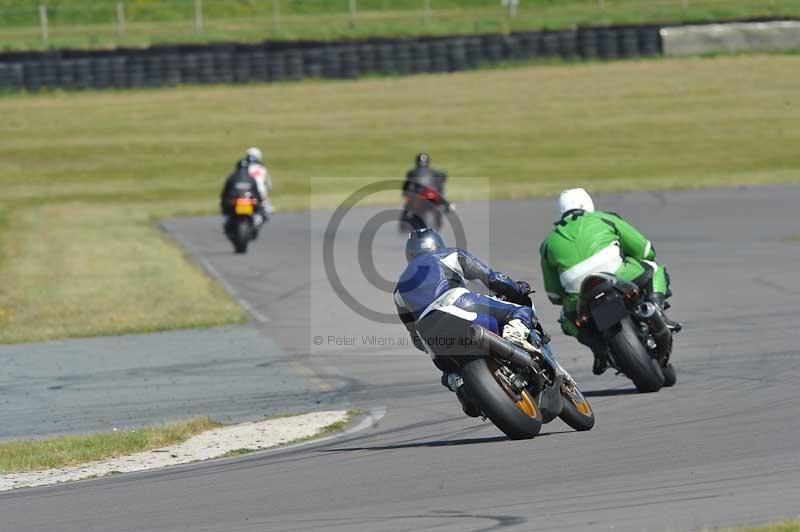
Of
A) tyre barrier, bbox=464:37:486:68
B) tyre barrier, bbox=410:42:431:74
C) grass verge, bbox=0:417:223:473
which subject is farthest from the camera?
tyre barrier, bbox=464:37:486:68

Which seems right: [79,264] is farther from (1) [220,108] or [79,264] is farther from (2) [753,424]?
(1) [220,108]

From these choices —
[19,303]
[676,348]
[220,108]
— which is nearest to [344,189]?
[220,108]

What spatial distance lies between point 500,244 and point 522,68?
21.8 m

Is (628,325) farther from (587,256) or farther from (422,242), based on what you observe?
(422,242)

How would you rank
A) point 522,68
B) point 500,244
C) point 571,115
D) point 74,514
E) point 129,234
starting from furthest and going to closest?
point 522,68 → point 571,115 → point 129,234 → point 500,244 → point 74,514

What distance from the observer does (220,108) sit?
4034 cm

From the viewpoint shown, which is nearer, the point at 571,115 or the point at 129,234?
→ the point at 129,234

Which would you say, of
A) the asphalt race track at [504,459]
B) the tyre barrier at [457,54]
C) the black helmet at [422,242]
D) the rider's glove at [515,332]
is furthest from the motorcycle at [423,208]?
the tyre barrier at [457,54]

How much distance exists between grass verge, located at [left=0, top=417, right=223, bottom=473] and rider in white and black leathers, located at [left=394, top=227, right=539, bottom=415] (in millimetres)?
2262

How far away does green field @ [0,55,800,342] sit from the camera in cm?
3278

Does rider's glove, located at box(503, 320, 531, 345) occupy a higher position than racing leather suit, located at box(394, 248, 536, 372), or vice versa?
racing leather suit, located at box(394, 248, 536, 372)

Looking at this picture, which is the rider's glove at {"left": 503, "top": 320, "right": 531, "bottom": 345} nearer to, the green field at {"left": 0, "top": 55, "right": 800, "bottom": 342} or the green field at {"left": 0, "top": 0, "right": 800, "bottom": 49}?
the green field at {"left": 0, "top": 55, "right": 800, "bottom": 342}

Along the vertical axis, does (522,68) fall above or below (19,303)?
above

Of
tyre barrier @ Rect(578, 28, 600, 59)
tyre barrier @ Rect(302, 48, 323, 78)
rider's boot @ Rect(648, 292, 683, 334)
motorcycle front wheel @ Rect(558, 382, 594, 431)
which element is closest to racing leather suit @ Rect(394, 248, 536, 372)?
motorcycle front wheel @ Rect(558, 382, 594, 431)
